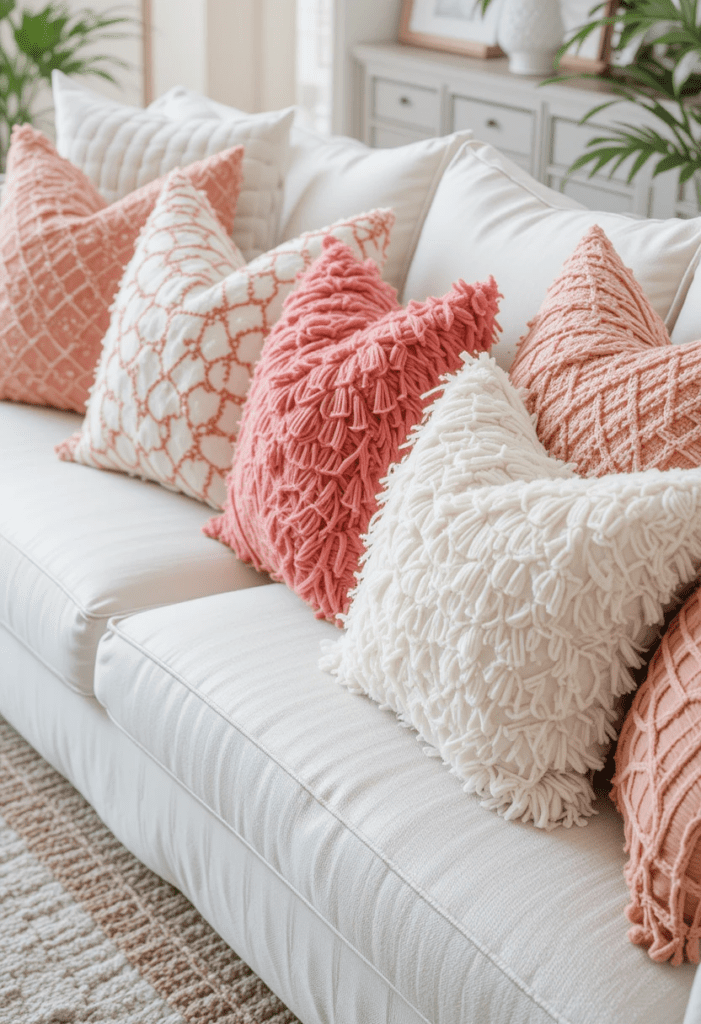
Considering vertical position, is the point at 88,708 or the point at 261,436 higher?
the point at 261,436

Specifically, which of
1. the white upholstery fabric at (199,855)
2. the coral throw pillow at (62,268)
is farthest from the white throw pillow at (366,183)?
the white upholstery fabric at (199,855)

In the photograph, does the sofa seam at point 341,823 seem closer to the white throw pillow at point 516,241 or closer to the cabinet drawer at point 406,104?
the white throw pillow at point 516,241

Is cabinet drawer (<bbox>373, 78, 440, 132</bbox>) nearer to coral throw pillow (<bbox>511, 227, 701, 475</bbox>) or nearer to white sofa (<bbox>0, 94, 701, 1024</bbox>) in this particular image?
white sofa (<bbox>0, 94, 701, 1024</bbox>)

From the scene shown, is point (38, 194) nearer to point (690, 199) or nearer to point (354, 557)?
point (354, 557)

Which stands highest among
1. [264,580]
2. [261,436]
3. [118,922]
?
[261,436]

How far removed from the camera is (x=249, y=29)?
14.3ft

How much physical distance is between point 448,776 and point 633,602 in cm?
25

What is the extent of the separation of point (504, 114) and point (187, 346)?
2.02m

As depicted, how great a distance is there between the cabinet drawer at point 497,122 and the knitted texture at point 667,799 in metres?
2.50

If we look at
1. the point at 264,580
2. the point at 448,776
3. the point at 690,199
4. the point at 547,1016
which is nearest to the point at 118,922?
the point at 264,580

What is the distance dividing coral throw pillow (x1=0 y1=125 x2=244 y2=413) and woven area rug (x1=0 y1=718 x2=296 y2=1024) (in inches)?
27.7

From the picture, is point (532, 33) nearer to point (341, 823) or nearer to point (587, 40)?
point (587, 40)

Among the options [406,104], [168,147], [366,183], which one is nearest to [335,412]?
[366,183]

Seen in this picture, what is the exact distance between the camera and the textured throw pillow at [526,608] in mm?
946
